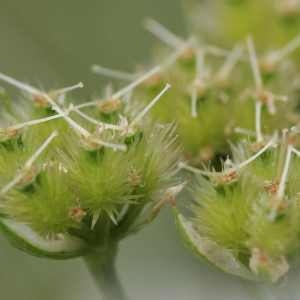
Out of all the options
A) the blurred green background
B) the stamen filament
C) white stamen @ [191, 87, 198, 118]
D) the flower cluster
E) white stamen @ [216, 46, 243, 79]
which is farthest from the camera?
the blurred green background

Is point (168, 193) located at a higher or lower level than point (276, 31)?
lower

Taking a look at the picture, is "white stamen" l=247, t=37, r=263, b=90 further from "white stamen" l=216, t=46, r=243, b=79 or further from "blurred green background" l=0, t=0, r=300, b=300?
"blurred green background" l=0, t=0, r=300, b=300

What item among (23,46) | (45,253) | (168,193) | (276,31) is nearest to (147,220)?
(168,193)

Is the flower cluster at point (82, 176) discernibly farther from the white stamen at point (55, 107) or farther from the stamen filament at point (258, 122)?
the stamen filament at point (258, 122)

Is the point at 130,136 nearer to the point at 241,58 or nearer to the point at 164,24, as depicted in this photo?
the point at 241,58

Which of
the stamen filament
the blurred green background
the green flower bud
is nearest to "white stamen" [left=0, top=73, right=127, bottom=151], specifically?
the green flower bud
